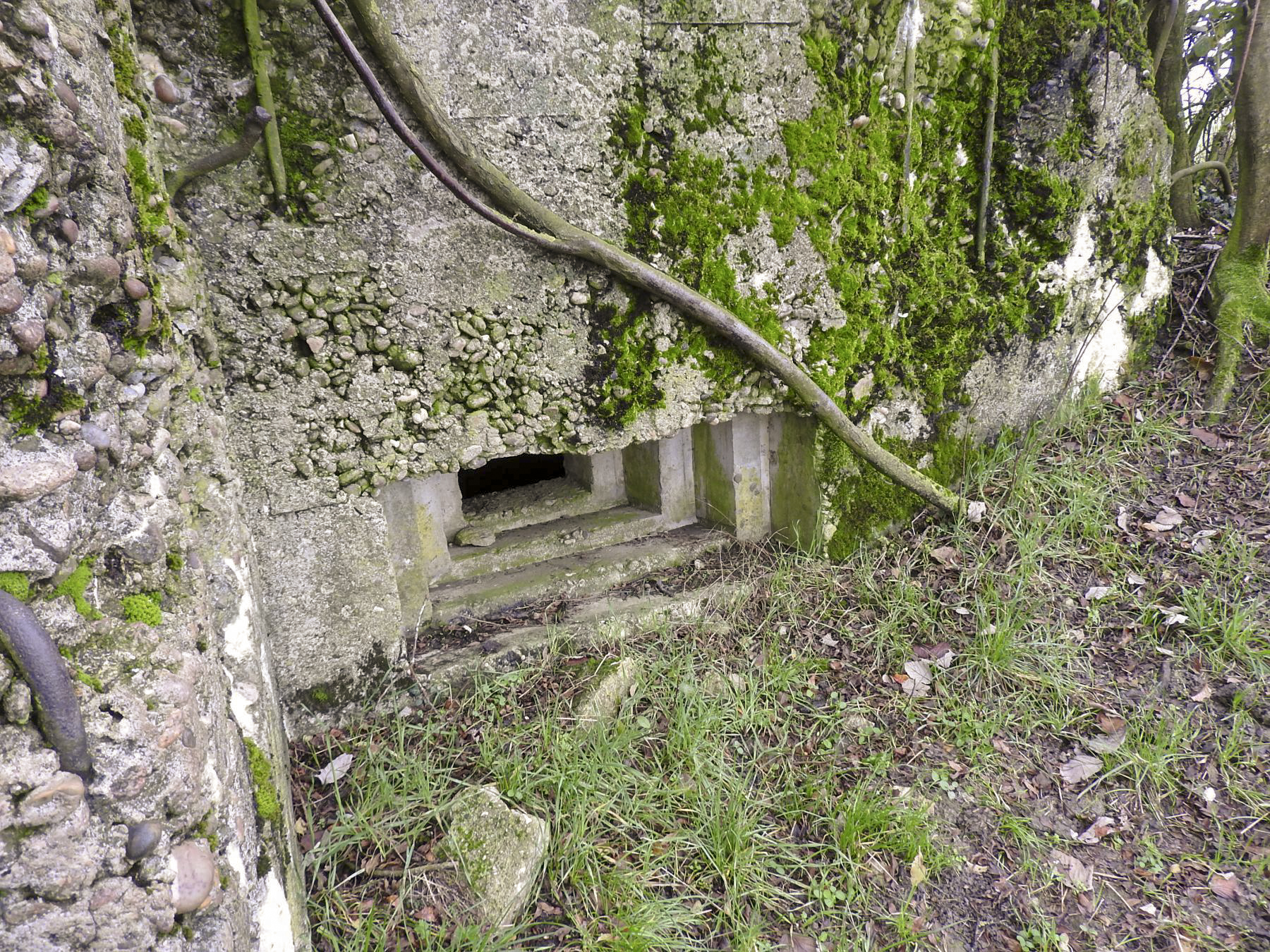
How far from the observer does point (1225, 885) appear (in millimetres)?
1805

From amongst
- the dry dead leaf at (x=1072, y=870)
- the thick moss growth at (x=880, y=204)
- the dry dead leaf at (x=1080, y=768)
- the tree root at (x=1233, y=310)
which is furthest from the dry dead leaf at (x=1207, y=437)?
the dry dead leaf at (x=1072, y=870)

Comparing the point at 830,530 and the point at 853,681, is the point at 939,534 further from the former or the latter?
the point at 853,681

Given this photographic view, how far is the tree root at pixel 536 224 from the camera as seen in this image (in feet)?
5.78

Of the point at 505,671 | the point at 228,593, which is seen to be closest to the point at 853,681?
the point at 505,671

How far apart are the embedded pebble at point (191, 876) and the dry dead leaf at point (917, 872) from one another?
5.66ft

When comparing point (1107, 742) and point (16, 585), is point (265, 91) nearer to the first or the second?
point (16, 585)

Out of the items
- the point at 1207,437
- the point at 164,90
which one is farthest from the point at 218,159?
the point at 1207,437

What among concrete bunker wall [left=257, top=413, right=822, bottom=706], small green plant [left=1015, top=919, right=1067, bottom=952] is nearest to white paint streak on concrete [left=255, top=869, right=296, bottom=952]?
concrete bunker wall [left=257, top=413, right=822, bottom=706]

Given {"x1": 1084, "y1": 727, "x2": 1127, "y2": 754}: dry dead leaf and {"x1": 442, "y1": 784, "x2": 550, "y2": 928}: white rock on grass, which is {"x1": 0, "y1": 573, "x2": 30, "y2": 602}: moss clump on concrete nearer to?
{"x1": 442, "y1": 784, "x2": 550, "y2": 928}: white rock on grass

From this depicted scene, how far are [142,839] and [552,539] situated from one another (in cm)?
197

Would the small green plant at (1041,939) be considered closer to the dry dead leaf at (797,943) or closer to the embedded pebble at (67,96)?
the dry dead leaf at (797,943)

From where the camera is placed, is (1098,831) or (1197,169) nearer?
(1098,831)

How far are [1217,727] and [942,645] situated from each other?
2.74ft

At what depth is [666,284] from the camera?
7.41 ft
